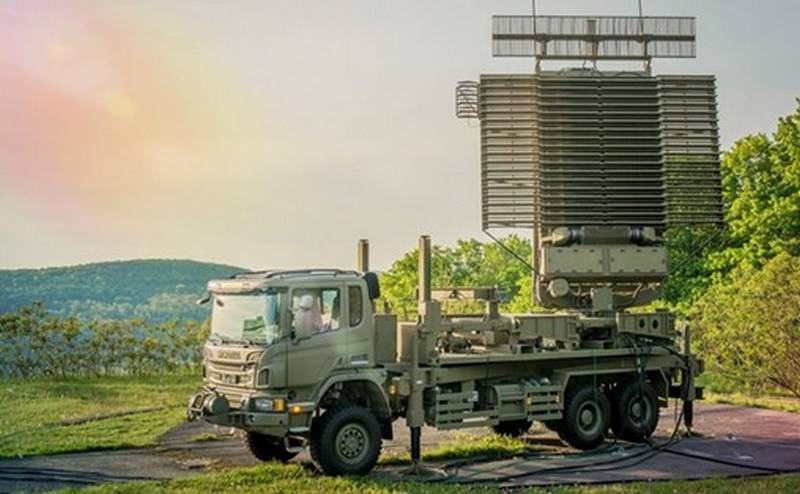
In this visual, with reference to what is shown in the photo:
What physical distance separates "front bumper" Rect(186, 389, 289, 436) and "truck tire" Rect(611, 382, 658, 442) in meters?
6.33

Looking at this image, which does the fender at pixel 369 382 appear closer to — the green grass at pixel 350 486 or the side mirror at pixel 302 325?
the side mirror at pixel 302 325

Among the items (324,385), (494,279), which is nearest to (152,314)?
(324,385)

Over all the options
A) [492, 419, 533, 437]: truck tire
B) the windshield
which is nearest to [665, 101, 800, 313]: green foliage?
[492, 419, 533, 437]: truck tire

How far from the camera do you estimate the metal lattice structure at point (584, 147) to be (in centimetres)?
1627

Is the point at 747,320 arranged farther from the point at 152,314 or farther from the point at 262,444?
the point at 152,314

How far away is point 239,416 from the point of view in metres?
12.2

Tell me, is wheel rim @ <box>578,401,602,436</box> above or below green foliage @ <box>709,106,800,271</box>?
below

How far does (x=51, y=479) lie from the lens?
1235 centimetres

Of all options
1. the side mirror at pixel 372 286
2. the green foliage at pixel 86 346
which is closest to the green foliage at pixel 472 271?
the green foliage at pixel 86 346

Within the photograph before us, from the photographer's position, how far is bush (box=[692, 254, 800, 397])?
73.8ft

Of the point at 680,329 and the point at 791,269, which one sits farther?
the point at 791,269

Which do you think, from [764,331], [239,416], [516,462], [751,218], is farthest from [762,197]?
[239,416]

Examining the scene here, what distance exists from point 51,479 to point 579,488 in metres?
6.92

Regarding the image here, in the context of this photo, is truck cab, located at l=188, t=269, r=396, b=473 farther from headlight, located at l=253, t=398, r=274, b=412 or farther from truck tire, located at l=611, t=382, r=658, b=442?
truck tire, located at l=611, t=382, r=658, b=442
